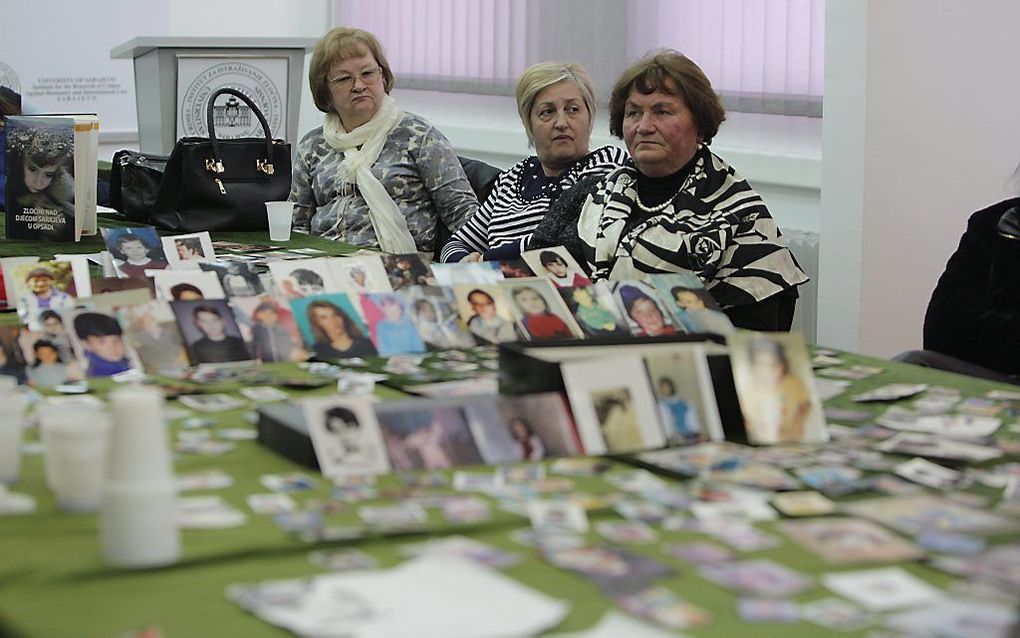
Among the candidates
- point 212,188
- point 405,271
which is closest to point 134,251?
point 405,271

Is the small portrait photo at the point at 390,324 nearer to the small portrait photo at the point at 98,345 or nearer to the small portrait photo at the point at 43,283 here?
the small portrait photo at the point at 98,345

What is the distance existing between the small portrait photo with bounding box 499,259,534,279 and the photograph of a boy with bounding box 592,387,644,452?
36.9 inches

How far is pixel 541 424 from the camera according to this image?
185cm

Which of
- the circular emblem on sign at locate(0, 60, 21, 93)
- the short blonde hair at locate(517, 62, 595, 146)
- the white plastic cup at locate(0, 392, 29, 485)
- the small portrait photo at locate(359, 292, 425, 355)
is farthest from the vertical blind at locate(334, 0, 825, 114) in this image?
the white plastic cup at locate(0, 392, 29, 485)

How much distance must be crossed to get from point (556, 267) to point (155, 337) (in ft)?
2.81

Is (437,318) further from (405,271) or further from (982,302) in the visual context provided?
(982,302)

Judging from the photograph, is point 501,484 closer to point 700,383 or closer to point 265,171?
point 700,383

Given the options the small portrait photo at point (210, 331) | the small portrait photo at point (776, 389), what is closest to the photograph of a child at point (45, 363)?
the small portrait photo at point (210, 331)

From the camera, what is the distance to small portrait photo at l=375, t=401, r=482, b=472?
69.4 inches

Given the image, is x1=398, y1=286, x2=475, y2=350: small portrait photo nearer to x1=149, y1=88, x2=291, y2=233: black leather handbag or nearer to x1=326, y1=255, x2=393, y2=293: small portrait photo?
x1=326, y1=255, x2=393, y2=293: small portrait photo

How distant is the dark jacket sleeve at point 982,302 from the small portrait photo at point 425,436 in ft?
5.64

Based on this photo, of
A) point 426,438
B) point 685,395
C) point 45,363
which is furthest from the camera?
point 45,363

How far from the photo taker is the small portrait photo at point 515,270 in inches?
111

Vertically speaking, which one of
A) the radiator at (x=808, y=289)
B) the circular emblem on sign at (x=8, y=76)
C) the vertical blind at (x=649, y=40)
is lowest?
the radiator at (x=808, y=289)
